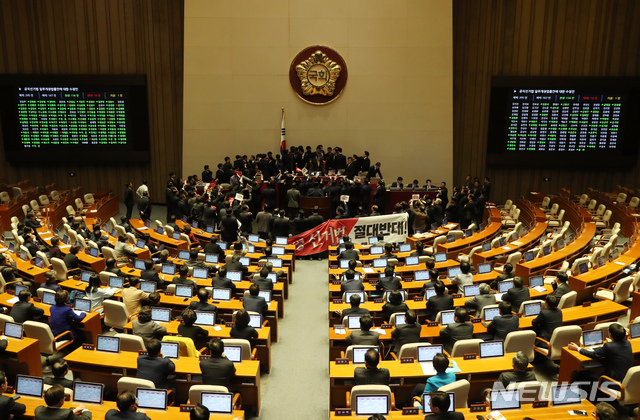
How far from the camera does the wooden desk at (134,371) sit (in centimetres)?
677

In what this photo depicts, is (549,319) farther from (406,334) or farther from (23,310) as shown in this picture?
(23,310)

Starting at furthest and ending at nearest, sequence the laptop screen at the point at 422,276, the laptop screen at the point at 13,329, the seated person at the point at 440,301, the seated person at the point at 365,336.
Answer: the laptop screen at the point at 422,276
the seated person at the point at 440,301
the laptop screen at the point at 13,329
the seated person at the point at 365,336

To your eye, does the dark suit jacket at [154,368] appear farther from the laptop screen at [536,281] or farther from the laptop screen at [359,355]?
the laptop screen at [536,281]

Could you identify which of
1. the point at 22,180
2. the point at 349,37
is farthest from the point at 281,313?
the point at 22,180

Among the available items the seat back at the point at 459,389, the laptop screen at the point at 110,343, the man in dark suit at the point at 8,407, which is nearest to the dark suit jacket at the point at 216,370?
the laptop screen at the point at 110,343

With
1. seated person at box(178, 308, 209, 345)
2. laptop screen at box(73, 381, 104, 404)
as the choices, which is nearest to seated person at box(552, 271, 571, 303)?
seated person at box(178, 308, 209, 345)

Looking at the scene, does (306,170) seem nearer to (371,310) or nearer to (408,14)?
(408,14)

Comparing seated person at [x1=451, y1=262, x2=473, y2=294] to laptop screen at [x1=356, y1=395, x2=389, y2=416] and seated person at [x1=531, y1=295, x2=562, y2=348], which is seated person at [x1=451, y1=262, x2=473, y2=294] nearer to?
seated person at [x1=531, y1=295, x2=562, y2=348]

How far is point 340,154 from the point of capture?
18.6 m

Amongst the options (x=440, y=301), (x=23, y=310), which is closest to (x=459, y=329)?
(x=440, y=301)

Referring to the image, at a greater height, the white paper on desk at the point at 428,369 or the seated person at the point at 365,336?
the seated person at the point at 365,336

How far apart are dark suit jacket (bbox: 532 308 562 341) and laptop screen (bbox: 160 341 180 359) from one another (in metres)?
5.09

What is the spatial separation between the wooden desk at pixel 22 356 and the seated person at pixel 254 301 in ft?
9.74

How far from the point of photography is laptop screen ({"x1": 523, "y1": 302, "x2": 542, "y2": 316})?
848 centimetres
